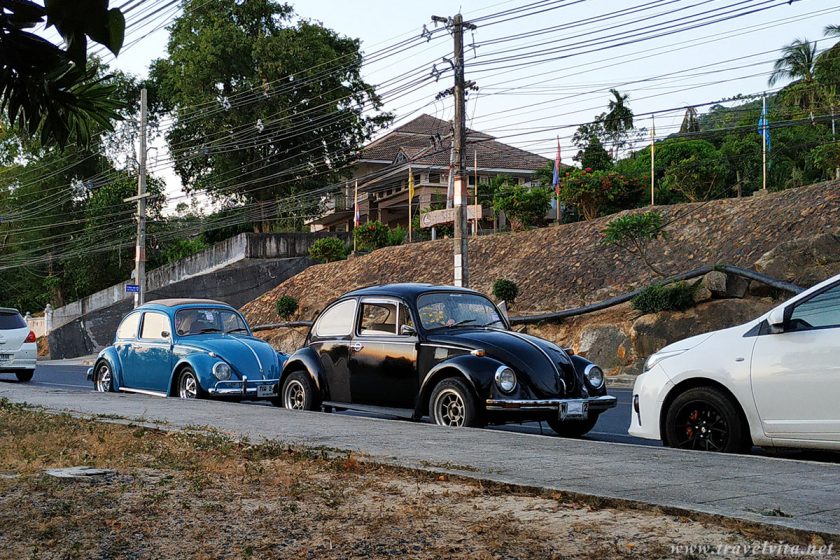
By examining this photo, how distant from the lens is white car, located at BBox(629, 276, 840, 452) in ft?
25.2

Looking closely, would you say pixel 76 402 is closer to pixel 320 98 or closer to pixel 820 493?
pixel 820 493

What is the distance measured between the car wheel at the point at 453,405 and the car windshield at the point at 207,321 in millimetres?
6404

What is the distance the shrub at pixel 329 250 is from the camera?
41844 mm

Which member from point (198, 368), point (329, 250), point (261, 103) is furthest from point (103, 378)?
point (261, 103)

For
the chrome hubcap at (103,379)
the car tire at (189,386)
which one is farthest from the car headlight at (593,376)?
the chrome hubcap at (103,379)

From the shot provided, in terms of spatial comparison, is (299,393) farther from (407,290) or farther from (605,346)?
(605,346)

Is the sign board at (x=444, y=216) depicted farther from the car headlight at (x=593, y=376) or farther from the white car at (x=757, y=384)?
the white car at (x=757, y=384)

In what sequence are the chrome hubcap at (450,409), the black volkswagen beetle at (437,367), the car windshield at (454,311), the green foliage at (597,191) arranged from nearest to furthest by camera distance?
the black volkswagen beetle at (437,367)
the chrome hubcap at (450,409)
the car windshield at (454,311)
the green foliage at (597,191)

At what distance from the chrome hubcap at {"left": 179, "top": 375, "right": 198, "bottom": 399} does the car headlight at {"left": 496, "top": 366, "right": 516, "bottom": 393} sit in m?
6.38

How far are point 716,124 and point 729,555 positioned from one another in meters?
60.7

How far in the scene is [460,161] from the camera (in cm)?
2489

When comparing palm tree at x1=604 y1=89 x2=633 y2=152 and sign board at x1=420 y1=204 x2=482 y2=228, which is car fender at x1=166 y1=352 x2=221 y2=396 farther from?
palm tree at x1=604 y1=89 x2=633 y2=152

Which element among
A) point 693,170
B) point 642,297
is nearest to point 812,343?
point 642,297

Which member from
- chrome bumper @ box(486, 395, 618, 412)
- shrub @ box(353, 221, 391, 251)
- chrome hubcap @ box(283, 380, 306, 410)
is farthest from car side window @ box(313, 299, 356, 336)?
shrub @ box(353, 221, 391, 251)
